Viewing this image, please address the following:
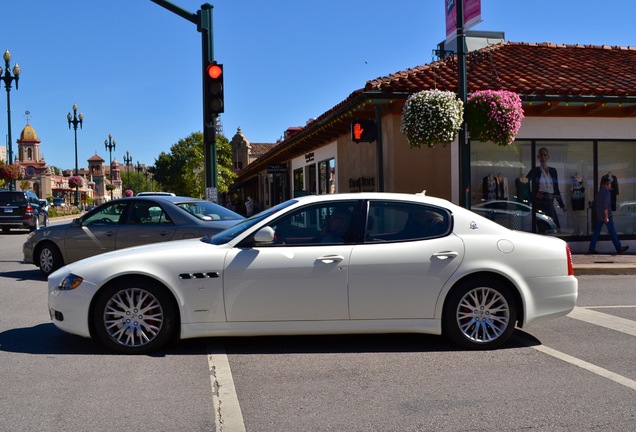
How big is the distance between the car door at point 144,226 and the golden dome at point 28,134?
154m

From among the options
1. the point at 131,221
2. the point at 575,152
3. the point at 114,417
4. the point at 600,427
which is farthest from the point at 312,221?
the point at 575,152

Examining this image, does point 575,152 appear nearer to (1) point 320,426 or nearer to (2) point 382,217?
(2) point 382,217

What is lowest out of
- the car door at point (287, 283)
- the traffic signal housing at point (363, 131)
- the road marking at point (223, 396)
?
the road marking at point (223, 396)

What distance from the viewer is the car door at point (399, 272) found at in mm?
5906

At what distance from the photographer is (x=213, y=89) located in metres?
11.6

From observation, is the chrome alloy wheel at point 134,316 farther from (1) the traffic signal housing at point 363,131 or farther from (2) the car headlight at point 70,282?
(1) the traffic signal housing at point 363,131

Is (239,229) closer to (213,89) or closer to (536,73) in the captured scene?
(213,89)

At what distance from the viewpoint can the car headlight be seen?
5875 millimetres

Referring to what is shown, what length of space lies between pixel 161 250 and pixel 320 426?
2563 mm

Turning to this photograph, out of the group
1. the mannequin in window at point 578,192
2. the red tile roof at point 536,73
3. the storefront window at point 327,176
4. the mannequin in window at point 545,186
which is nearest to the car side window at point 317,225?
the red tile roof at point 536,73

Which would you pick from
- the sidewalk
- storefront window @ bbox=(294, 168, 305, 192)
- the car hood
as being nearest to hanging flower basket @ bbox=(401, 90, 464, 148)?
the sidewalk

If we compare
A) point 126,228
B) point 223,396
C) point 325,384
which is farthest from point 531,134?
point 223,396

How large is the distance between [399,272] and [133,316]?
94.3 inches

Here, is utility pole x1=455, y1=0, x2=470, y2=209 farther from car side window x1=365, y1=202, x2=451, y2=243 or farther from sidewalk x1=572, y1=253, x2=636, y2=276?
car side window x1=365, y1=202, x2=451, y2=243
